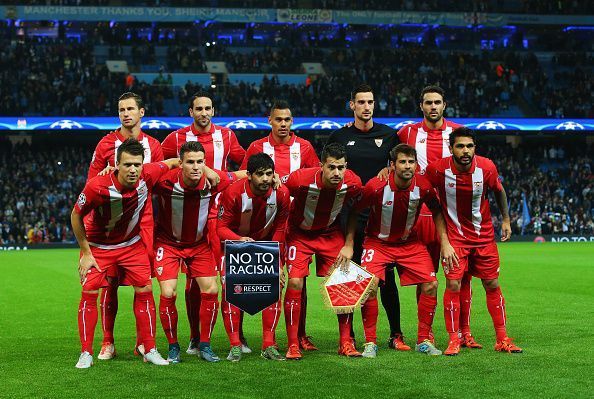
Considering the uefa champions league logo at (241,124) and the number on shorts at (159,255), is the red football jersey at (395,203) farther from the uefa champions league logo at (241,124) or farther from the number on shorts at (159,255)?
the uefa champions league logo at (241,124)

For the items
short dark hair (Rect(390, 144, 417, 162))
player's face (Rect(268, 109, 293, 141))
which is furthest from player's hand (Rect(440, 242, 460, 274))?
player's face (Rect(268, 109, 293, 141))

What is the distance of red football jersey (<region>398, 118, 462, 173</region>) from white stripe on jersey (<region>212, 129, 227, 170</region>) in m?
1.87

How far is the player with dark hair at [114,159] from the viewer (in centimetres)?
865

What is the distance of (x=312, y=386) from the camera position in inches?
270

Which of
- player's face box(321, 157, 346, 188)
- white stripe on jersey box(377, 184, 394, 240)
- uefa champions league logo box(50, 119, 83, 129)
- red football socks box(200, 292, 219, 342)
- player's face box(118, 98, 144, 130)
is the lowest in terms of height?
uefa champions league logo box(50, 119, 83, 129)

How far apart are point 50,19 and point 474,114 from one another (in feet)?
65.8

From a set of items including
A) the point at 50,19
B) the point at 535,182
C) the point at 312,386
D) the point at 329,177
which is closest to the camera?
the point at 312,386

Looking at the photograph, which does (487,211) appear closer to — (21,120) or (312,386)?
(312,386)

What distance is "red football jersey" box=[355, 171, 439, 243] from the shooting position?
8664mm

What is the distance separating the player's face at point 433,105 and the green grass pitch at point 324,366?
7.54 feet

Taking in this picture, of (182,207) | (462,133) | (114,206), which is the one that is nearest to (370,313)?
(462,133)

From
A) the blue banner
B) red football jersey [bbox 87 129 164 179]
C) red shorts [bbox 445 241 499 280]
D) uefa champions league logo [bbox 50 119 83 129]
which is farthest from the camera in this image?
the blue banner

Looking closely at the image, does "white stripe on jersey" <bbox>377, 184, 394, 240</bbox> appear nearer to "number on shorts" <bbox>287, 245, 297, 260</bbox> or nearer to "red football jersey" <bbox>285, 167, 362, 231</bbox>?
"red football jersey" <bbox>285, 167, 362, 231</bbox>

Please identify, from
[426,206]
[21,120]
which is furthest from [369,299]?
[21,120]
